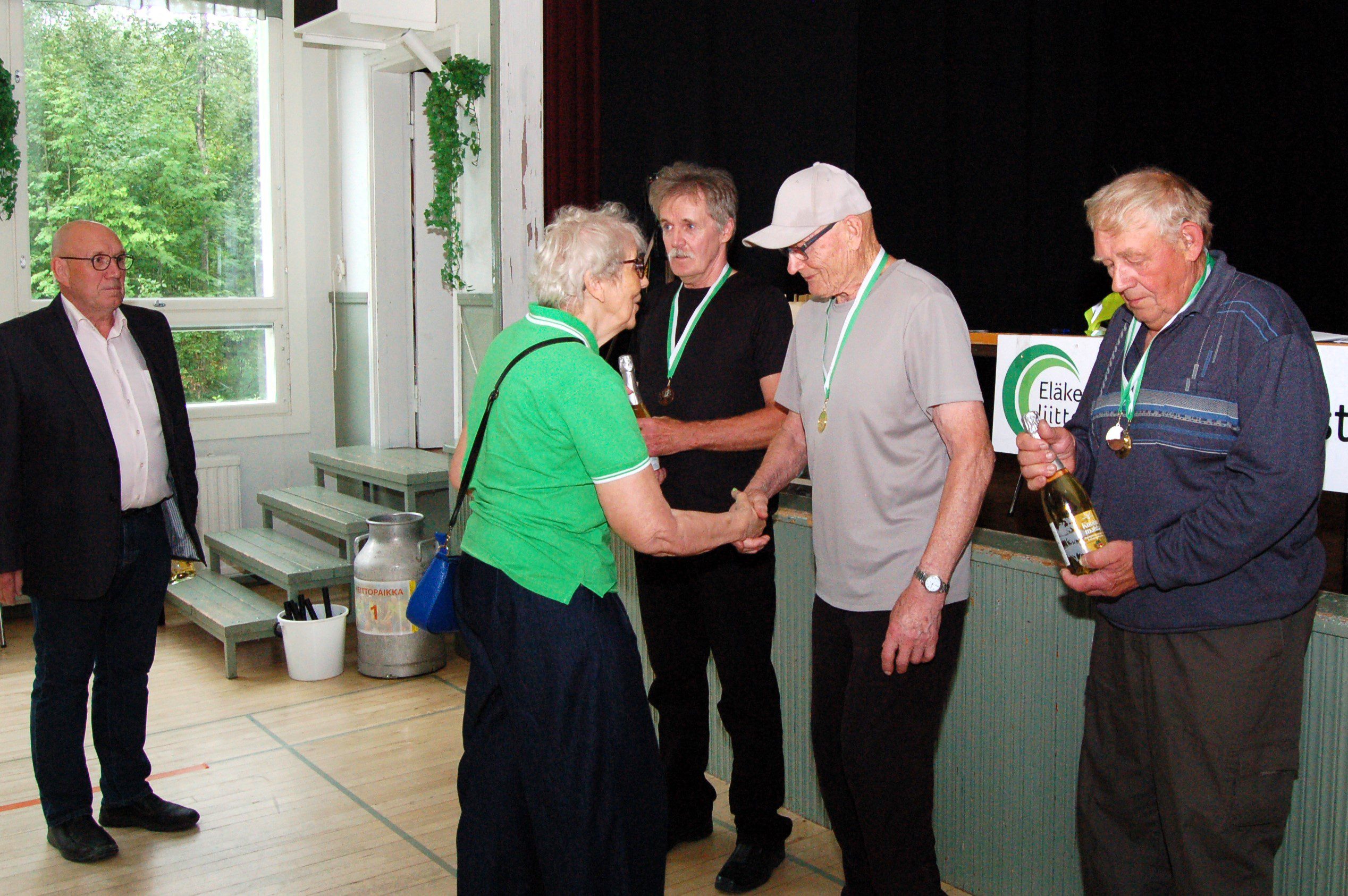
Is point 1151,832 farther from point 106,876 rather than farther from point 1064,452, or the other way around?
point 106,876

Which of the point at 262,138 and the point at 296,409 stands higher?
the point at 262,138

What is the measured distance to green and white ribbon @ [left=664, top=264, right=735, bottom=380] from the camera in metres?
2.99

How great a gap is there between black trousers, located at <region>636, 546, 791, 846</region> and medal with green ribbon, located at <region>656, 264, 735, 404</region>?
1.40 ft

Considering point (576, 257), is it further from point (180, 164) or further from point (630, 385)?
point (180, 164)

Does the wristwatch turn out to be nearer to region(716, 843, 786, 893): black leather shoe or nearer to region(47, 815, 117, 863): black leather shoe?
region(716, 843, 786, 893): black leather shoe

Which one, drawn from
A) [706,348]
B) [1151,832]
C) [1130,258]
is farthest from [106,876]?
[1130,258]

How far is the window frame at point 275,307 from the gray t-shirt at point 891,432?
5.24 m

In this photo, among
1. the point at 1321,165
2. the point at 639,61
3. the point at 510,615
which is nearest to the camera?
the point at 510,615

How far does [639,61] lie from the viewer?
14.1 ft

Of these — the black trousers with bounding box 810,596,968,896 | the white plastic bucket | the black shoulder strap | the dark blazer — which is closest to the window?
the white plastic bucket

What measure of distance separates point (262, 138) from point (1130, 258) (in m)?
6.04

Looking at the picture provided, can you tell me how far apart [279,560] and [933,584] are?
4.04 m

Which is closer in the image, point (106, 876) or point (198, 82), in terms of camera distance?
point (106, 876)

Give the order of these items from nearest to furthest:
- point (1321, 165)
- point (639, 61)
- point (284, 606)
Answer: point (639, 61) → point (1321, 165) → point (284, 606)
